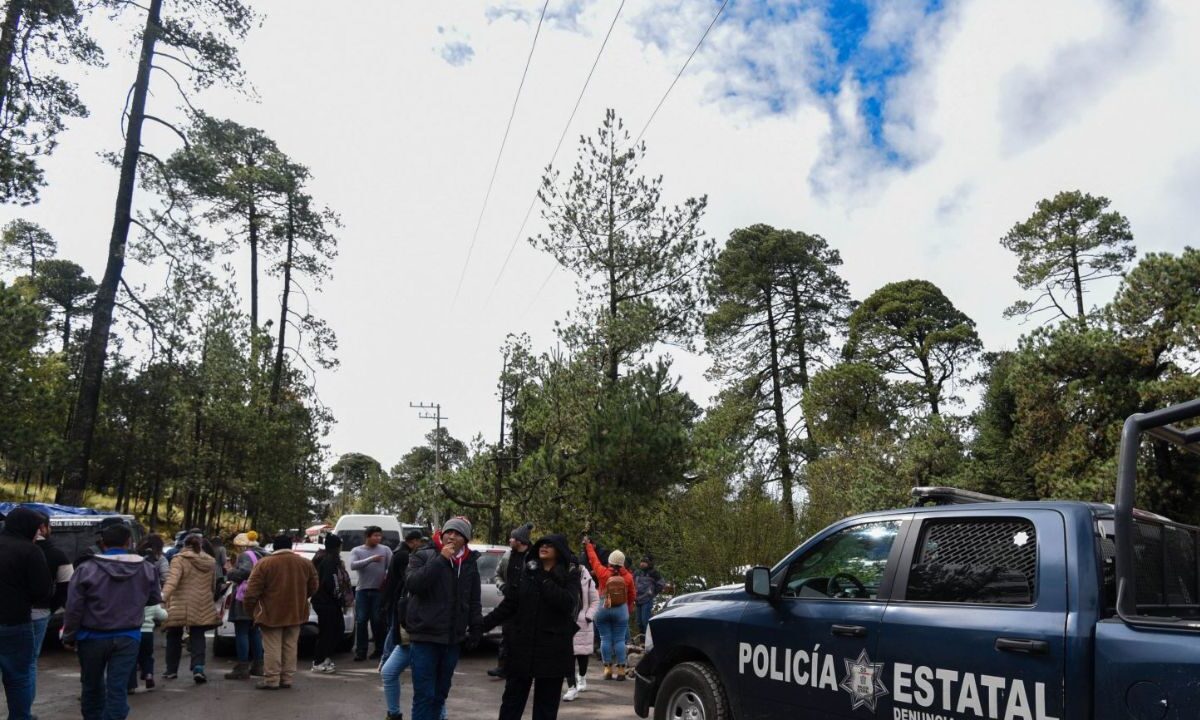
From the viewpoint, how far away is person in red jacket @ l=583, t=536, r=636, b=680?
1020cm

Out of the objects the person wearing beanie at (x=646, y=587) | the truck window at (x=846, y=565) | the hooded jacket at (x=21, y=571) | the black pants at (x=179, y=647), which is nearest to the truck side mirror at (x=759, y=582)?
the truck window at (x=846, y=565)

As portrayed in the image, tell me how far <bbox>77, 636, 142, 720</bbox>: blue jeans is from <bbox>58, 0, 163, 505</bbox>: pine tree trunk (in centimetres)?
1097

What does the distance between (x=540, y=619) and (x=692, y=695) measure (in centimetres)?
115

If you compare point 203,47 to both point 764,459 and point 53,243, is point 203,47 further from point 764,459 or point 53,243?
point 53,243

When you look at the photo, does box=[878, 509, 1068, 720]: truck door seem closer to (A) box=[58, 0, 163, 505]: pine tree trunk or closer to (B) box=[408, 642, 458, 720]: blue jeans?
(B) box=[408, 642, 458, 720]: blue jeans

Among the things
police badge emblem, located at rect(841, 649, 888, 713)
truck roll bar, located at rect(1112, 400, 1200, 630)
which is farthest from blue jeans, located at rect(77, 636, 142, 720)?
truck roll bar, located at rect(1112, 400, 1200, 630)

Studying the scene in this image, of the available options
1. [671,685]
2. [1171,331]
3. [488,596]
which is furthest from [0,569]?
[1171,331]

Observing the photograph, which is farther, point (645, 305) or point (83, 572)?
point (645, 305)

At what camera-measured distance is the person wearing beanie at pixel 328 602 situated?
10398mm

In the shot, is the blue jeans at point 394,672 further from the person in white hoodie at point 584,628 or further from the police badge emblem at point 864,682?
the police badge emblem at point 864,682

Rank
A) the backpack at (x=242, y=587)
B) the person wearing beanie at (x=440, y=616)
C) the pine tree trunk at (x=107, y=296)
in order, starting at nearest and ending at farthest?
the person wearing beanie at (x=440, y=616), the backpack at (x=242, y=587), the pine tree trunk at (x=107, y=296)

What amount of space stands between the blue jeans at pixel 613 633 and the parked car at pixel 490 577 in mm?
1956

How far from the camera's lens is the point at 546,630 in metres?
5.53

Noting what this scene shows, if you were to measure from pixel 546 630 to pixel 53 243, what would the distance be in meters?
55.1
